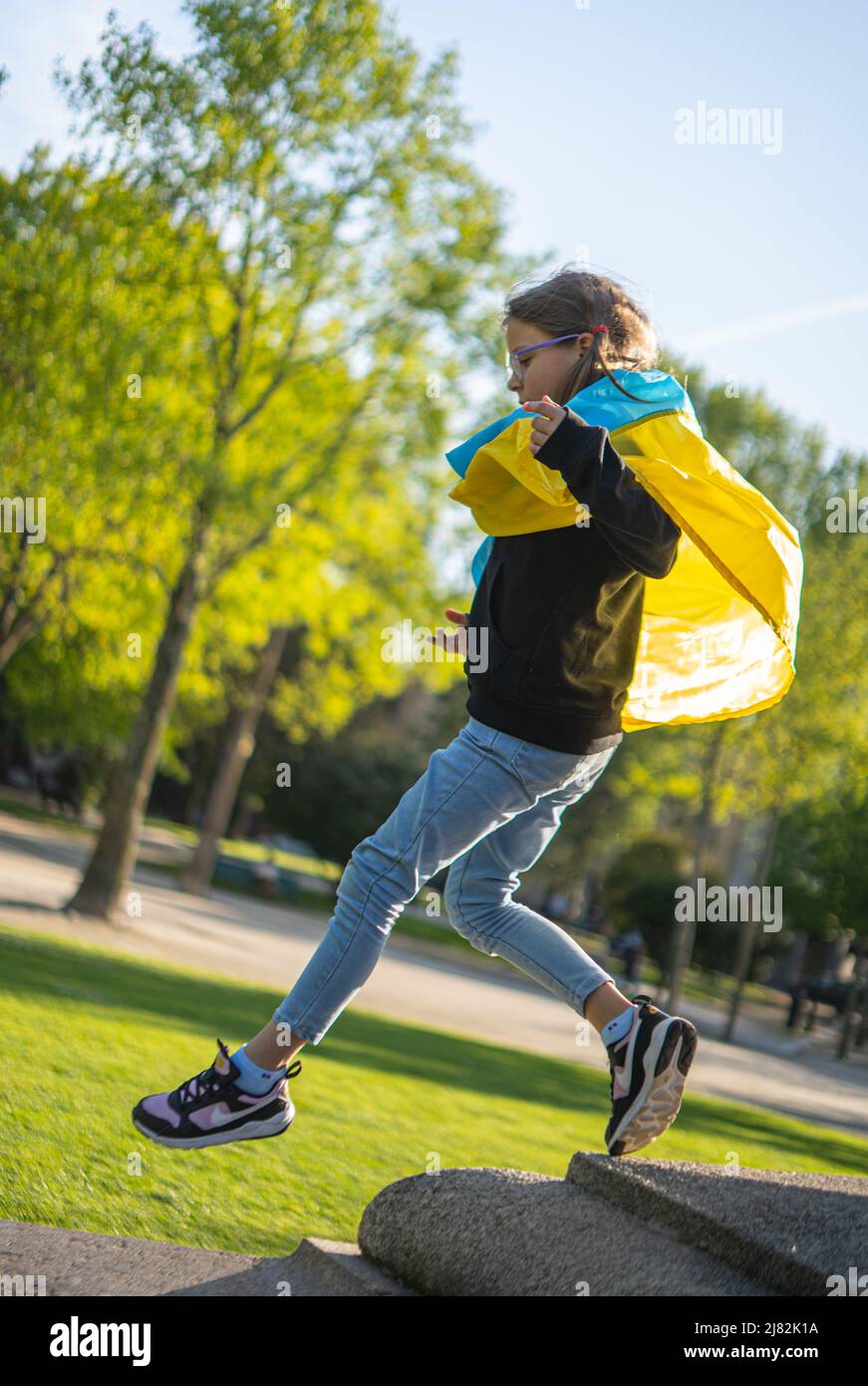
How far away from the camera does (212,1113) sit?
11.5 ft

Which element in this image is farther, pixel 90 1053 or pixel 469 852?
pixel 90 1053

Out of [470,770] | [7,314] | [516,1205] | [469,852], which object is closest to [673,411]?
[470,770]

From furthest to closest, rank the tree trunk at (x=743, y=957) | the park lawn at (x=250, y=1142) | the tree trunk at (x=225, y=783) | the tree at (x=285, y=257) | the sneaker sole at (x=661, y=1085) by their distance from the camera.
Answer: the tree trunk at (x=225, y=783) < the tree trunk at (x=743, y=957) < the tree at (x=285, y=257) < the park lawn at (x=250, y=1142) < the sneaker sole at (x=661, y=1085)

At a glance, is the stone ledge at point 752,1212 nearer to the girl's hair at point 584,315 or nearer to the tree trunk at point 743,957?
the girl's hair at point 584,315

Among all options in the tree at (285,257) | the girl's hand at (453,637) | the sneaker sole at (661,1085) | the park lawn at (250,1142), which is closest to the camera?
the sneaker sole at (661,1085)

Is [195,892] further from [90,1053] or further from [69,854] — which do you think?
[90,1053]

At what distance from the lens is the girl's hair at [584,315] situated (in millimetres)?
3633

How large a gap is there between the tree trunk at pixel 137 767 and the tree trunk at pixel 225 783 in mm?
10626

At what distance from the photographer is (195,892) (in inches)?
1044

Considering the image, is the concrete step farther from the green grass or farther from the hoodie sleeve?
the green grass

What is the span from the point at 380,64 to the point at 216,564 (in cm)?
601

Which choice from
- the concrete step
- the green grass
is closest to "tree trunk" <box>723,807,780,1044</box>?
the green grass

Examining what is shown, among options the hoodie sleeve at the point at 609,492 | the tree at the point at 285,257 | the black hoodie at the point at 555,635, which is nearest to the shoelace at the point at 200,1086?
the black hoodie at the point at 555,635

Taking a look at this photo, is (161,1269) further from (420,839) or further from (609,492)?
(609,492)
